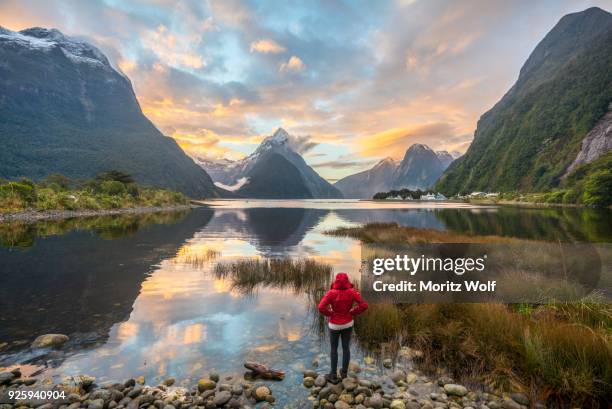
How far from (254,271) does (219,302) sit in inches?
220

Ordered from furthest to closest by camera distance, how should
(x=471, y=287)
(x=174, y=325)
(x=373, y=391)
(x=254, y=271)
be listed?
(x=254, y=271), (x=471, y=287), (x=174, y=325), (x=373, y=391)

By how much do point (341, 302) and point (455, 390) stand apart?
3.43 meters

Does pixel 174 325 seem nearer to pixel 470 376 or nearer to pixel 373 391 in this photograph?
pixel 373 391

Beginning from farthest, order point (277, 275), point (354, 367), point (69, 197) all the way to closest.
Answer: point (69, 197)
point (277, 275)
point (354, 367)

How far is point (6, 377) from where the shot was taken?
27.3 ft

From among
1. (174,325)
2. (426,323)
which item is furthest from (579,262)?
(174,325)

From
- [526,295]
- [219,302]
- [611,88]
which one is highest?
[611,88]

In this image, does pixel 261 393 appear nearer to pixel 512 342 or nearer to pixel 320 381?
pixel 320 381

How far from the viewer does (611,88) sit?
639 feet

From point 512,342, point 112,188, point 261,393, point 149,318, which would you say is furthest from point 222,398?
point 112,188

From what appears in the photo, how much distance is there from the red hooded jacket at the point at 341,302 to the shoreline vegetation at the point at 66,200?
63.6 metres

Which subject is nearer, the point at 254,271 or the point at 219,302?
the point at 219,302

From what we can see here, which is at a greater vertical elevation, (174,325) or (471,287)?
(471,287)
